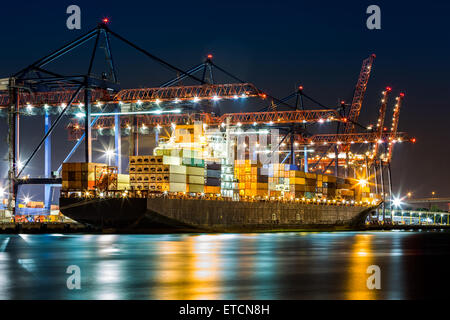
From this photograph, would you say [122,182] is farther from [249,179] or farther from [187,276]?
[187,276]

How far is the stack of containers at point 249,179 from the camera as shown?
214 ft

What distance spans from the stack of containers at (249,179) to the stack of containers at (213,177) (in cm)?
399

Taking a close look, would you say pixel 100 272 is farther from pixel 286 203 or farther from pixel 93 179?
pixel 286 203

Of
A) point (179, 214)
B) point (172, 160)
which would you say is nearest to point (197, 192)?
point (179, 214)

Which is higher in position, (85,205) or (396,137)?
(396,137)

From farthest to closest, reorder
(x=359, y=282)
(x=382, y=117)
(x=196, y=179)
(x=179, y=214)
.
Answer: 1. (x=382, y=117)
2. (x=196, y=179)
3. (x=179, y=214)
4. (x=359, y=282)

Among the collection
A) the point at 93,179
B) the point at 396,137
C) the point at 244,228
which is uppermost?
the point at 396,137

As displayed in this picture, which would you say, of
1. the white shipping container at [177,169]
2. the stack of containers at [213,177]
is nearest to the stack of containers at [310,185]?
the stack of containers at [213,177]

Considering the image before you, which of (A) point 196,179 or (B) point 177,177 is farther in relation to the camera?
(A) point 196,179

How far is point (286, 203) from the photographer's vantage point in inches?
2739

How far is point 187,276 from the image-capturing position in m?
19.7

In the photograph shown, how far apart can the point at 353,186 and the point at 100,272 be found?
7503 centimetres

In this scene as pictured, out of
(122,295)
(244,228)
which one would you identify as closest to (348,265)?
(122,295)

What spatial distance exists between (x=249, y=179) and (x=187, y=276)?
1822 inches
